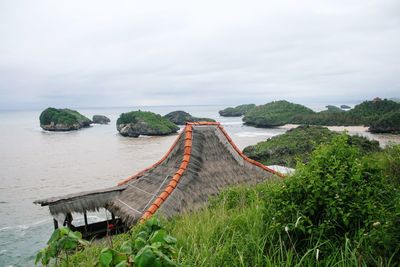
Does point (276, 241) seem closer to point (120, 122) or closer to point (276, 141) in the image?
point (276, 141)

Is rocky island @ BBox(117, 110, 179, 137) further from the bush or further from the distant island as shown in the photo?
the bush

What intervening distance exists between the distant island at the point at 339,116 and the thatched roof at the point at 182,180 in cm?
4983

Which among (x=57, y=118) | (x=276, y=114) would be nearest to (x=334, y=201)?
(x=276, y=114)

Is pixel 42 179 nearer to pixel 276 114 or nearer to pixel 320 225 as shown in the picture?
pixel 320 225

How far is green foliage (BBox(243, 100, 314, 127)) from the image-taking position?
3383 inches

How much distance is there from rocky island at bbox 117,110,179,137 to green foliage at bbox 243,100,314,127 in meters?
26.6

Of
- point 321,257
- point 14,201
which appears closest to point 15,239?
point 14,201

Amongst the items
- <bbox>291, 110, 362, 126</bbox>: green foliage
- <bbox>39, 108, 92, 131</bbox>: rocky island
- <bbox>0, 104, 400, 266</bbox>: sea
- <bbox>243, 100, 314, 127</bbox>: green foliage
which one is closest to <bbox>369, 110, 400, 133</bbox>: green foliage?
<bbox>0, 104, 400, 266</bbox>: sea

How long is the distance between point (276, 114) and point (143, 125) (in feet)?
131

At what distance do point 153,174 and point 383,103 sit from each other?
2780 inches

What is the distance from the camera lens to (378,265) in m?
2.56

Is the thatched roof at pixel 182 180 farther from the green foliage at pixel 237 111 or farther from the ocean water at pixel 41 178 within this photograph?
the green foliage at pixel 237 111

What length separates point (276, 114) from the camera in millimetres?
90312

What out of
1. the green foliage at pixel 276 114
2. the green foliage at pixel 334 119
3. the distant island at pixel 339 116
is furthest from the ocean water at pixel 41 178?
the green foliage at pixel 276 114
